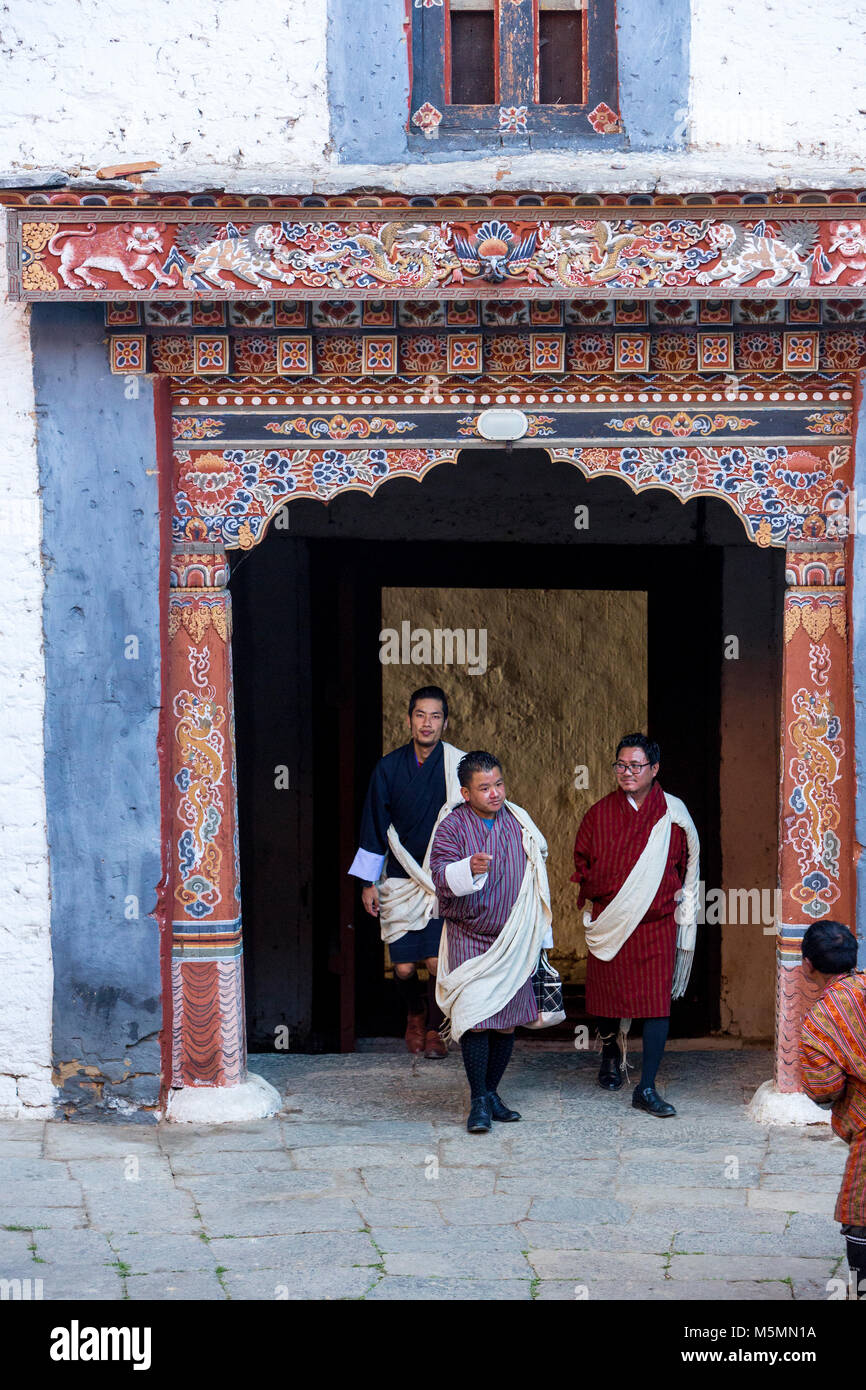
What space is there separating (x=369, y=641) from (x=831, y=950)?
422cm

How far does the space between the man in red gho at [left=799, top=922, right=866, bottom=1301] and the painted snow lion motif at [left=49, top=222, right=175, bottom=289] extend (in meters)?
3.29

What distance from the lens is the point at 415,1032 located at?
7.07m

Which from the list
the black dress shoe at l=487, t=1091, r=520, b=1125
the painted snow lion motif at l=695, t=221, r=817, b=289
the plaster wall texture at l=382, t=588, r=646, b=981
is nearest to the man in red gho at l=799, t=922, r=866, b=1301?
the black dress shoe at l=487, t=1091, r=520, b=1125

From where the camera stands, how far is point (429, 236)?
5.63 meters

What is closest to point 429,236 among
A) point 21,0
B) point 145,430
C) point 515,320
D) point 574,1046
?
point 515,320

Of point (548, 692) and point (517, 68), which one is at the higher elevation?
point (517, 68)

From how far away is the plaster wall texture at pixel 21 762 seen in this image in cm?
587

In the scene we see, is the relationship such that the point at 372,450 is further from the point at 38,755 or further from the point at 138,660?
the point at 38,755

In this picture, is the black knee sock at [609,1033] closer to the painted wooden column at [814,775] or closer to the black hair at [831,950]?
the painted wooden column at [814,775]

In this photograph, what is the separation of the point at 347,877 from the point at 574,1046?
1.29 metres

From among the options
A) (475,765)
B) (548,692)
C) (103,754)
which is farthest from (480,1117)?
(548,692)

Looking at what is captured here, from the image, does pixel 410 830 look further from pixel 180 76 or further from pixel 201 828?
pixel 180 76

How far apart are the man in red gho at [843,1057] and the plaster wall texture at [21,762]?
122 inches

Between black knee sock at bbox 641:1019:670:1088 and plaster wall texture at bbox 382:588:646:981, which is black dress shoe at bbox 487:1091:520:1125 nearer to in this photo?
black knee sock at bbox 641:1019:670:1088
